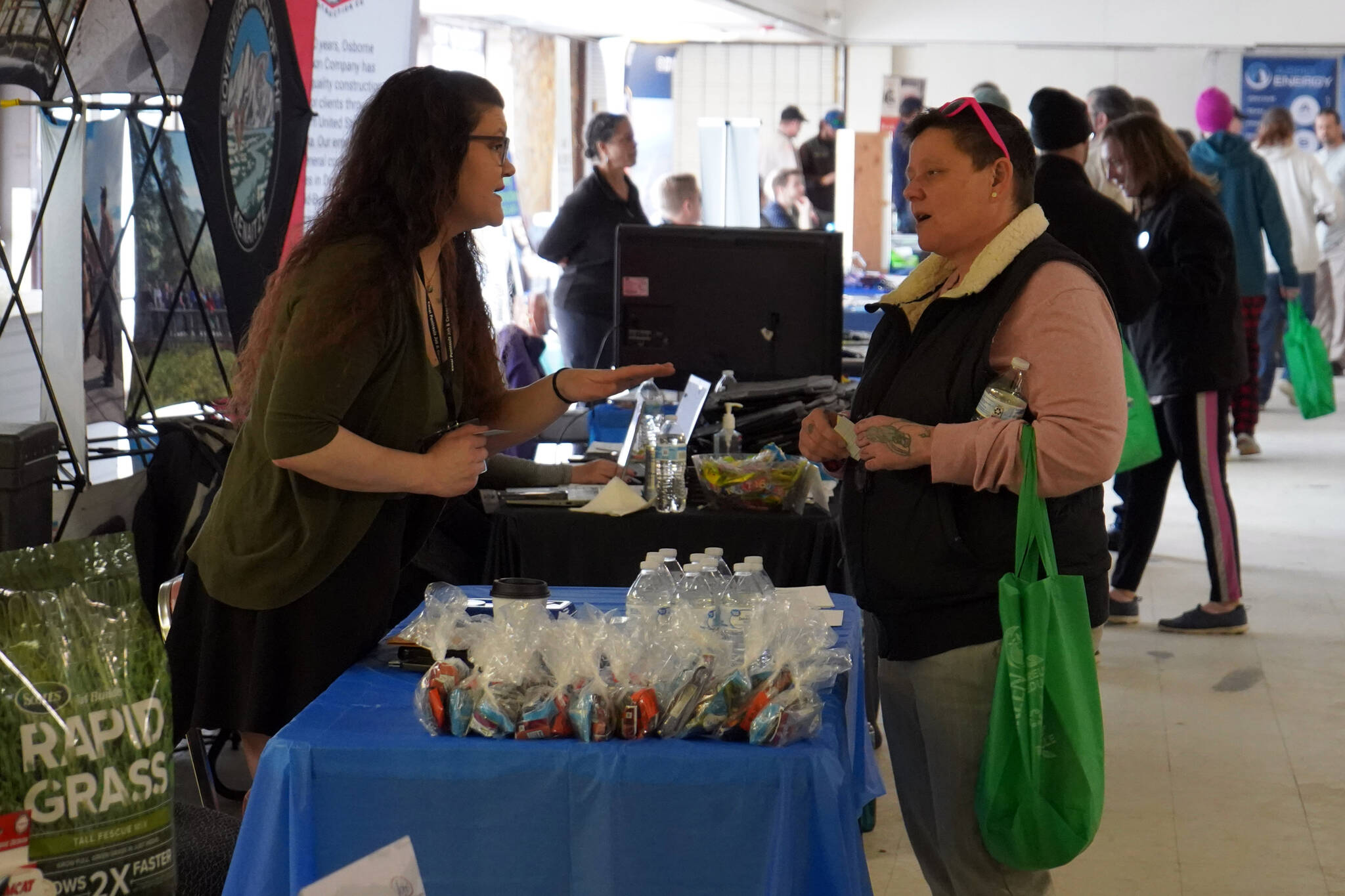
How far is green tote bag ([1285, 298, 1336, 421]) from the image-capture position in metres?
7.00

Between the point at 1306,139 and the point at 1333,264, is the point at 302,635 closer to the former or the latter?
the point at 1333,264

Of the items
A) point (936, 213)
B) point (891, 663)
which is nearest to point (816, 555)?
point (891, 663)

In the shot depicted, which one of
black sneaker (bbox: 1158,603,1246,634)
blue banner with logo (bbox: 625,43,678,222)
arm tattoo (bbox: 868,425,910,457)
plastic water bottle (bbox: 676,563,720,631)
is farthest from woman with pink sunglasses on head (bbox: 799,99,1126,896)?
blue banner with logo (bbox: 625,43,678,222)

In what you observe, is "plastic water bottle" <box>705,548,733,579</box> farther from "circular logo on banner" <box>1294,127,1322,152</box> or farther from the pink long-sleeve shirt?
"circular logo on banner" <box>1294,127,1322,152</box>

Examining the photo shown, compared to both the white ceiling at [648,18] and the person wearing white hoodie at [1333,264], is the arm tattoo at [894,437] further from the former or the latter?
the person wearing white hoodie at [1333,264]

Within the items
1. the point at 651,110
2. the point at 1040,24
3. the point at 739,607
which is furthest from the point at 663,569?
the point at 1040,24

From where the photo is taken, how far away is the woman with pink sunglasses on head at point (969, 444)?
1732 millimetres

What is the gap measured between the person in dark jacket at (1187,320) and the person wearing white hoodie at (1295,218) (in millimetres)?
4872

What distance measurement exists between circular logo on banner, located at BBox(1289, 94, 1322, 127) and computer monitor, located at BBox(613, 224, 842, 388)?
364 inches

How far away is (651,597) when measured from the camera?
1874 millimetres

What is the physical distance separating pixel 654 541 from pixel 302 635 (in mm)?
898

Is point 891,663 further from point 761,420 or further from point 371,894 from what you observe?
point 761,420

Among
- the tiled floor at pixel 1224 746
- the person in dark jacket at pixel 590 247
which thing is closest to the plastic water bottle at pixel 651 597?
the tiled floor at pixel 1224 746

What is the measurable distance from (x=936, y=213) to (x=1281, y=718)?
2350mm
